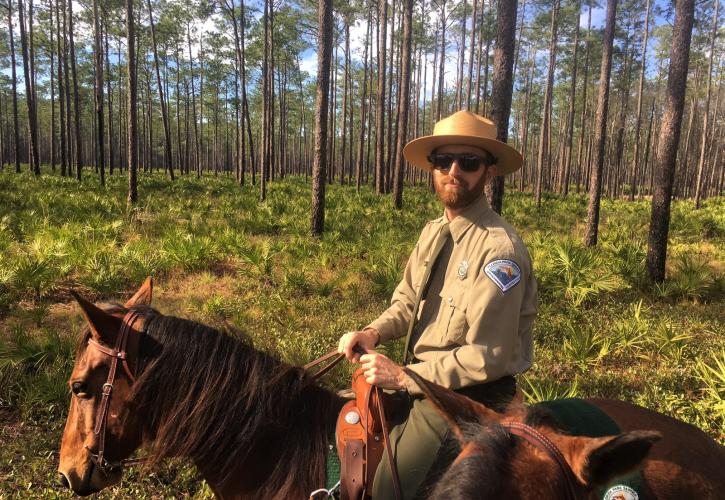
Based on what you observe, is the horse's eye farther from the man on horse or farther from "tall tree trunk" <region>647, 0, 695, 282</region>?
"tall tree trunk" <region>647, 0, 695, 282</region>

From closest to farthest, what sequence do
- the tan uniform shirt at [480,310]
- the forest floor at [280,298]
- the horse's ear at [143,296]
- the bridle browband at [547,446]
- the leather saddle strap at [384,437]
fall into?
1. the bridle browband at [547,446]
2. the leather saddle strap at [384,437]
3. the tan uniform shirt at [480,310]
4. the horse's ear at [143,296]
5. the forest floor at [280,298]

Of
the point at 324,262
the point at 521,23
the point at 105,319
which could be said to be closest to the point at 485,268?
the point at 105,319

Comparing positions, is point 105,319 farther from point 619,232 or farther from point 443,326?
point 619,232

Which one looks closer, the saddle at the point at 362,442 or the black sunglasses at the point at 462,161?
the saddle at the point at 362,442

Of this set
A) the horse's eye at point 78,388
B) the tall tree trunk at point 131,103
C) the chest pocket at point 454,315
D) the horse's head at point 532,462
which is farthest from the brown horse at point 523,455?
the tall tree trunk at point 131,103

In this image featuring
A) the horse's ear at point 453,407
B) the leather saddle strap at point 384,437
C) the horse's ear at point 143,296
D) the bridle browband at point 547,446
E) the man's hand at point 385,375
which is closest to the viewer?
the bridle browband at point 547,446

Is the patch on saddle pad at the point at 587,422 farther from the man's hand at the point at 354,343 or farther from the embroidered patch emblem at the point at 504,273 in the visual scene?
the man's hand at the point at 354,343

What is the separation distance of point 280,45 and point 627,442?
32662 mm

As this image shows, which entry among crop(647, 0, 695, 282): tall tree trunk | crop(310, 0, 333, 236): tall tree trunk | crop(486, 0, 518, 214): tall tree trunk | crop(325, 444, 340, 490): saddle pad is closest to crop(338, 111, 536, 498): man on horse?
crop(325, 444, 340, 490): saddle pad

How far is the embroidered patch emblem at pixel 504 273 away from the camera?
6.56 ft

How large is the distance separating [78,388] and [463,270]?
184cm

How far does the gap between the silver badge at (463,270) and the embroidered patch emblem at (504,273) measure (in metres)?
0.15

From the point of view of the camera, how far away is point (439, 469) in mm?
1340

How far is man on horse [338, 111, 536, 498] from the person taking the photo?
6.04 ft
